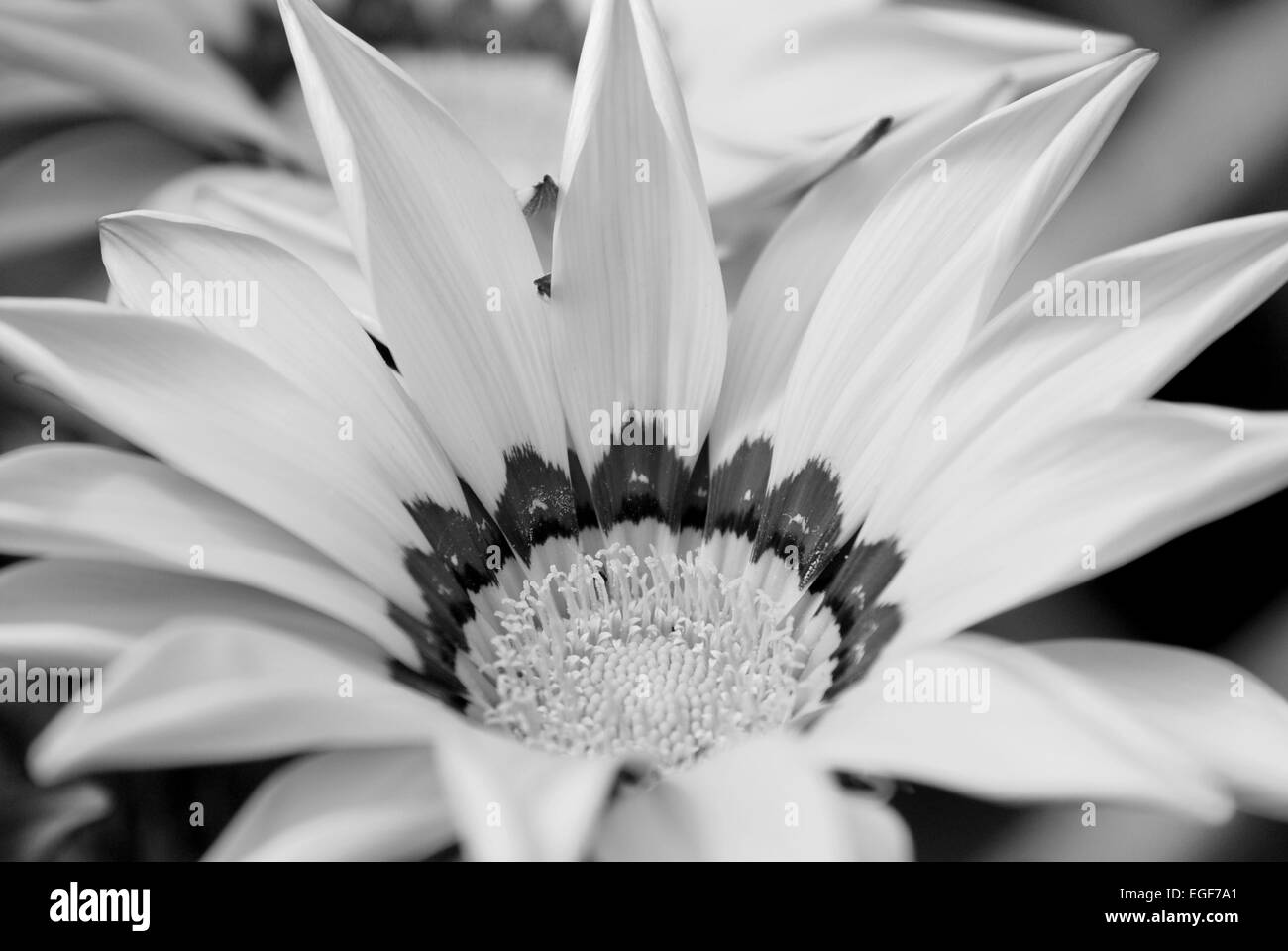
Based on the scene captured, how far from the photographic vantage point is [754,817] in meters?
0.44

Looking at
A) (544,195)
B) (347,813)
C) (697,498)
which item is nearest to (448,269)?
(544,195)

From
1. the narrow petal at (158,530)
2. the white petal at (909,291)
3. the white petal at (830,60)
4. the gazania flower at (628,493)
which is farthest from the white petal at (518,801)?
the white petal at (830,60)

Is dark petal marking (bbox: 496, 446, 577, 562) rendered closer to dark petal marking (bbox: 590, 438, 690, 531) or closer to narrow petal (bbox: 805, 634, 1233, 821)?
dark petal marking (bbox: 590, 438, 690, 531)

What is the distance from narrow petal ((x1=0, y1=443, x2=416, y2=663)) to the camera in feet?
1.59

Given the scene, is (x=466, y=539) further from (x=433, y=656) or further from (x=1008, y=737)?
(x=1008, y=737)

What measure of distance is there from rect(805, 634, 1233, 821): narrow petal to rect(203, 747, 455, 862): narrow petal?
0.13 metres

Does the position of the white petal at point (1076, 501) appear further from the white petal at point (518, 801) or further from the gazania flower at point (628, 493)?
the white petal at point (518, 801)

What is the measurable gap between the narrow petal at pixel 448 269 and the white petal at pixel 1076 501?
0.18 meters

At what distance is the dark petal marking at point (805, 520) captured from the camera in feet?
1.97

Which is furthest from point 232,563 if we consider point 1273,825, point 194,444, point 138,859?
point 1273,825

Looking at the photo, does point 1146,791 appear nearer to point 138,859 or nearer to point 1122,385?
point 1122,385

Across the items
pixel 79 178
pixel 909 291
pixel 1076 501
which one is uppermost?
pixel 79 178

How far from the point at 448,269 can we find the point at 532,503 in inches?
4.5

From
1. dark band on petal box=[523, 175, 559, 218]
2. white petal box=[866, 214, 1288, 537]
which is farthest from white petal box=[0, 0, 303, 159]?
white petal box=[866, 214, 1288, 537]
